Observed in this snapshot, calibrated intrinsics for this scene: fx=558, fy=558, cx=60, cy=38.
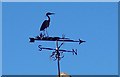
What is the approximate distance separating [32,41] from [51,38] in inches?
18.7

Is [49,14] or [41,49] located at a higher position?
[49,14]

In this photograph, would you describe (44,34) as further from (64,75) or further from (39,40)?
(64,75)

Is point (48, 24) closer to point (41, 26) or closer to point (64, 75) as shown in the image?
point (41, 26)

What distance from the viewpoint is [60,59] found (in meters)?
10.6

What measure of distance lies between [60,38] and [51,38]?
20 cm

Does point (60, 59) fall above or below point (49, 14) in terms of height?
Answer: below

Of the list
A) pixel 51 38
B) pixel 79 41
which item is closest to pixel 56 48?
pixel 51 38

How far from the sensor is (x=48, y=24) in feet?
37.8

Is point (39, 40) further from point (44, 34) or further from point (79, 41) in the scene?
point (79, 41)

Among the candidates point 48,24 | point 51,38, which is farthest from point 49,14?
point 51,38

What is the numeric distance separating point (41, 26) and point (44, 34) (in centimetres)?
40

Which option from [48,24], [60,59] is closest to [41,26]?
[48,24]

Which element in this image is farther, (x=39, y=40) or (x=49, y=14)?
(x=49, y=14)

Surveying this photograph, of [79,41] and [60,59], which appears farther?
[79,41]
